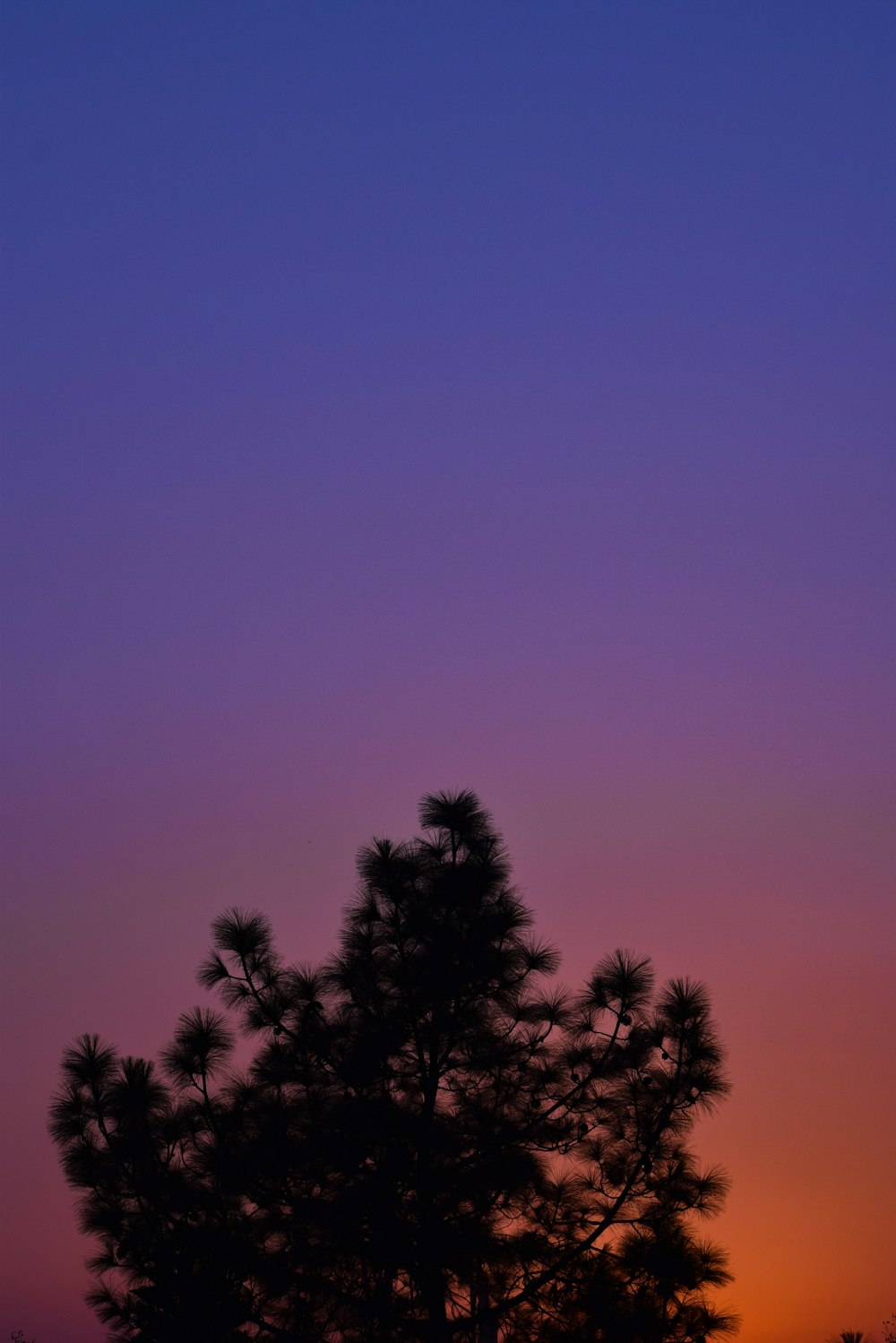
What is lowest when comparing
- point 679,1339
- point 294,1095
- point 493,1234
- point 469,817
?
point 679,1339

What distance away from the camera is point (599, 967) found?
16.7 meters

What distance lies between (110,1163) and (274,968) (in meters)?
2.96

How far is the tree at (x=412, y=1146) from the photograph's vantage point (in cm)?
1575

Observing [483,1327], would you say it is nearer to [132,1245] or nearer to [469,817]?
[132,1245]

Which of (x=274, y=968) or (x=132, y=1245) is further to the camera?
(x=274, y=968)

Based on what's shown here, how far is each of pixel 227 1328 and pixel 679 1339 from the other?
16.7ft

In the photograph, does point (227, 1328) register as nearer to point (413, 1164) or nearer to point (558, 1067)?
point (413, 1164)

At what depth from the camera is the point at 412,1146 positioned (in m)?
16.2

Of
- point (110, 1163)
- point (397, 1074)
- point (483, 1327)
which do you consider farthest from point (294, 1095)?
point (483, 1327)

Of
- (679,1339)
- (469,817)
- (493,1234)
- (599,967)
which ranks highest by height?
(469,817)

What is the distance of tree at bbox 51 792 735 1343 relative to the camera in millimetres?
15750

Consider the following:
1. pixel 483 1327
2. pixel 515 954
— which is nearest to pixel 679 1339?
pixel 483 1327

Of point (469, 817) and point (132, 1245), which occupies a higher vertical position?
point (469, 817)

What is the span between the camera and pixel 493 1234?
52.3ft
